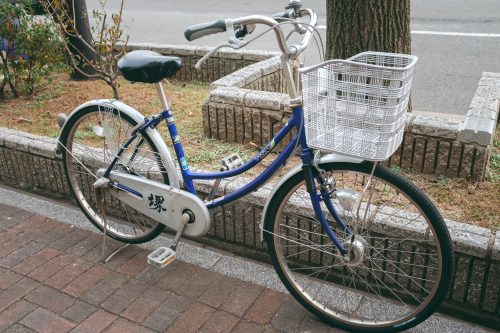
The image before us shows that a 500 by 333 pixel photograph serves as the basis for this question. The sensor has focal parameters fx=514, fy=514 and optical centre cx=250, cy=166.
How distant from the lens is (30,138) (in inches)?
159

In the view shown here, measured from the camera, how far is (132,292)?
302cm

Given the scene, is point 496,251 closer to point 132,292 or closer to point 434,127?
point 434,127

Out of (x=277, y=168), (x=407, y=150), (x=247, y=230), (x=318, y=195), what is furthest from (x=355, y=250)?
(x=407, y=150)

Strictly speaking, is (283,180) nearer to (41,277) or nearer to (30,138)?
(41,277)

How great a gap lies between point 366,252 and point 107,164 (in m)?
1.89

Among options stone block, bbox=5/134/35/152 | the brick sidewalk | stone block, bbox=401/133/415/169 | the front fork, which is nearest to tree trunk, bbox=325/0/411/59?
stone block, bbox=401/133/415/169

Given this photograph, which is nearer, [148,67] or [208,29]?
[208,29]

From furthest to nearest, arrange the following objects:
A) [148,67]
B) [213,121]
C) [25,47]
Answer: [25,47], [213,121], [148,67]

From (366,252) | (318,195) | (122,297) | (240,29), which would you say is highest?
(240,29)

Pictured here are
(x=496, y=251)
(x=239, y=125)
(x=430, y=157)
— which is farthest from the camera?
(x=239, y=125)

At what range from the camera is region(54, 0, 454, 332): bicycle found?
2.20 metres

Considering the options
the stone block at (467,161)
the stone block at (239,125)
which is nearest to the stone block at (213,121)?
the stone block at (239,125)

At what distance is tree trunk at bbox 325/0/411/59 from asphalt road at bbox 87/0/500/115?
2.30m

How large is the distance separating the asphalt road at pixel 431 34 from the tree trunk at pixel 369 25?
2.30 m
